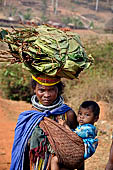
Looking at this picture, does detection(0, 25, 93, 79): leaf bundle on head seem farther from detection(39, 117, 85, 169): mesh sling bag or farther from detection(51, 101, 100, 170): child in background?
detection(39, 117, 85, 169): mesh sling bag

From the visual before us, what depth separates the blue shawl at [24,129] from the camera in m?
2.77

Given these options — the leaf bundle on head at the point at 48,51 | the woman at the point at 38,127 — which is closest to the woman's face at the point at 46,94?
the woman at the point at 38,127

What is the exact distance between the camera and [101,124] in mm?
7434

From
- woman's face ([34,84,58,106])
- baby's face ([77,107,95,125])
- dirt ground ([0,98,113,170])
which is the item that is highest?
woman's face ([34,84,58,106])

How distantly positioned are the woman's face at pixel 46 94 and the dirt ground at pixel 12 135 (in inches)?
106

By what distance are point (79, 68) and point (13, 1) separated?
1602 inches

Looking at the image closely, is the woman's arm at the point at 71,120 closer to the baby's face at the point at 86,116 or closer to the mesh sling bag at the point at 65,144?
the baby's face at the point at 86,116

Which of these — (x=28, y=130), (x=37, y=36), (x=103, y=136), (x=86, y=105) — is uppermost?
(x=37, y=36)

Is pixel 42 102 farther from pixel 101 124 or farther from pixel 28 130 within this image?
pixel 101 124

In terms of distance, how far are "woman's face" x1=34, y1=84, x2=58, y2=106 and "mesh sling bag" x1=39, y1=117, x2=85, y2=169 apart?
223 millimetres

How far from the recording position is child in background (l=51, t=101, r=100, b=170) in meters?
2.75

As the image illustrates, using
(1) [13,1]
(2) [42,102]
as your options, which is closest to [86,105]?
(2) [42,102]

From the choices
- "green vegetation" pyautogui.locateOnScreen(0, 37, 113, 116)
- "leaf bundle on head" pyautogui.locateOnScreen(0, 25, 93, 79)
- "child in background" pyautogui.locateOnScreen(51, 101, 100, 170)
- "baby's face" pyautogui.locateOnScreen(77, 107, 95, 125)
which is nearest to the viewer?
"leaf bundle on head" pyautogui.locateOnScreen(0, 25, 93, 79)

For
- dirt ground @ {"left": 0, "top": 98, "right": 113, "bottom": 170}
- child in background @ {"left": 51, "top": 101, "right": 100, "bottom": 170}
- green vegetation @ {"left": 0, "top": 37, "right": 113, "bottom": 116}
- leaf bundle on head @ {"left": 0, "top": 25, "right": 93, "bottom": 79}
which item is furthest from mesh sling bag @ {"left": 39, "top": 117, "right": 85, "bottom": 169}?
green vegetation @ {"left": 0, "top": 37, "right": 113, "bottom": 116}
